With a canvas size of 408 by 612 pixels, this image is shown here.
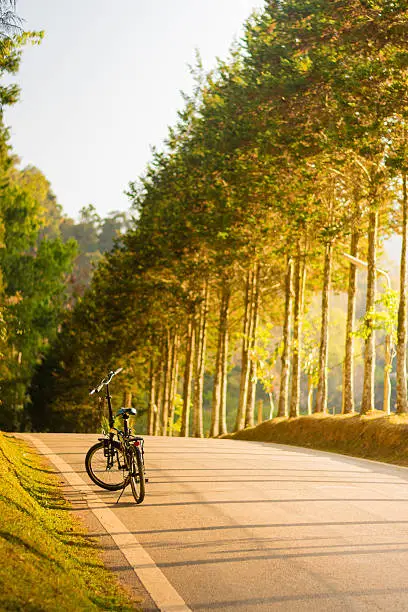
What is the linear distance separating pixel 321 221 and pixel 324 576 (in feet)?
76.9

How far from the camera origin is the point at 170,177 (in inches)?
1769

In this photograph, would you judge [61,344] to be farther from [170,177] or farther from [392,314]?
[392,314]

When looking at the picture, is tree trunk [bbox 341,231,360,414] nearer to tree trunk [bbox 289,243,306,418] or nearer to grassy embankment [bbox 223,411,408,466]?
grassy embankment [bbox 223,411,408,466]

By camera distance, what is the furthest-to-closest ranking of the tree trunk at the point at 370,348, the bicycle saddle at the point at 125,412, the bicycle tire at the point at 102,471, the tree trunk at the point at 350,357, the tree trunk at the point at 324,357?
the tree trunk at the point at 324,357
the tree trunk at the point at 350,357
the tree trunk at the point at 370,348
the bicycle tire at the point at 102,471
the bicycle saddle at the point at 125,412

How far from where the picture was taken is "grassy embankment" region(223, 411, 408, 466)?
2158cm

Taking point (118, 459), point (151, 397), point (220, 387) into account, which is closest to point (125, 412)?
point (118, 459)

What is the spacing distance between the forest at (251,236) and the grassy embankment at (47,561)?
1037 cm

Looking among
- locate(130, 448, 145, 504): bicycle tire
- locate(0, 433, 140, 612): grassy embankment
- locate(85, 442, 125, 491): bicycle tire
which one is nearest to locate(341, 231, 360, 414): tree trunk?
locate(85, 442, 125, 491): bicycle tire

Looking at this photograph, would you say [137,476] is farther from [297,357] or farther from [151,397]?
[151,397]

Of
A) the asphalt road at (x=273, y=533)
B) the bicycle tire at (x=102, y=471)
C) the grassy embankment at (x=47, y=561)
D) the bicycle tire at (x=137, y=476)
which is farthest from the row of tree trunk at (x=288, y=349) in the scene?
the grassy embankment at (x=47, y=561)

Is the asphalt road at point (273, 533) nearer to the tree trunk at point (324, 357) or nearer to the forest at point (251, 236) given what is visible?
the forest at point (251, 236)

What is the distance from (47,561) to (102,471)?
6064 millimetres

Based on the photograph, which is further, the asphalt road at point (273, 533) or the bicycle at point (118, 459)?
the bicycle at point (118, 459)

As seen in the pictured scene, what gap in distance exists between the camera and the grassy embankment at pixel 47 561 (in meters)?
6.19
